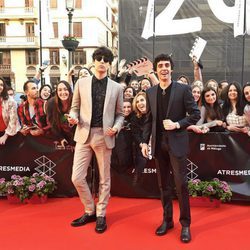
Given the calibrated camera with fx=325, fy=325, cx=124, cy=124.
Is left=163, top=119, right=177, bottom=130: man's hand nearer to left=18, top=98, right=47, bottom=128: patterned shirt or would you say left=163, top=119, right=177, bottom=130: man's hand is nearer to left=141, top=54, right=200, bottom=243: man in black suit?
left=141, top=54, right=200, bottom=243: man in black suit

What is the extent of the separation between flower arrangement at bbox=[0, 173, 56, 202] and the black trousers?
171cm

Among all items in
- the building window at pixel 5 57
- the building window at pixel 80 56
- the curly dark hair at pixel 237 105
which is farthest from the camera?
the building window at pixel 5 57

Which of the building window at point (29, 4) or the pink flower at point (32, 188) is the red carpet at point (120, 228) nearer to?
the pink flower at point (32, 188)

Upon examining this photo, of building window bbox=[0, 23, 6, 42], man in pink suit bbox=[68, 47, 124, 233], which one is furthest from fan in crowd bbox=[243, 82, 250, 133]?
building window bbox=[0, 23, 6, 42]

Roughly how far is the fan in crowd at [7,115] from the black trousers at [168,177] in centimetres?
210

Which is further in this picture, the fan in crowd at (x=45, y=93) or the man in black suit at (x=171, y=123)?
the fan in crowd at (x=45, y=93)

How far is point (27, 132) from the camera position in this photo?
4.44 meters

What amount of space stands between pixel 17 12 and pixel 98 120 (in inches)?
1465

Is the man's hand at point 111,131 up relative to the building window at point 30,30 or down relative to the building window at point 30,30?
down

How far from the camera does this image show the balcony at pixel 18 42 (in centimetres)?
3634

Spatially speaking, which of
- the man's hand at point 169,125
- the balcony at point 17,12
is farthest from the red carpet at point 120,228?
the balcony at point 17,12

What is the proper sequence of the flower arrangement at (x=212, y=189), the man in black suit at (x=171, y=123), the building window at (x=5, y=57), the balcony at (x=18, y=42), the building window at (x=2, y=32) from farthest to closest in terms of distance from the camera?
the building window at (x=5, y=57), the building window at (x=2, y=32), the balcony at (x=18, y=42), the flower arrangement at (x=212, y=189), the man in black suit at (x=171, y=123)

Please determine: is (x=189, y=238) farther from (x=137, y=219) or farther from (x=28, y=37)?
(x=28, y=37)

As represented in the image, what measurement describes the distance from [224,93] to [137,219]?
2.17 metres
